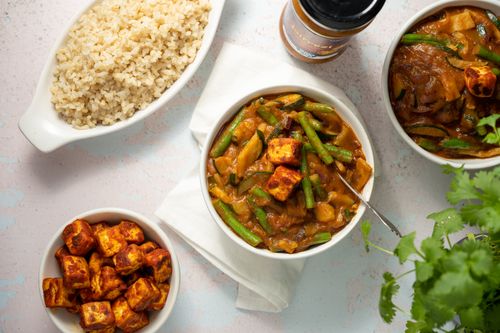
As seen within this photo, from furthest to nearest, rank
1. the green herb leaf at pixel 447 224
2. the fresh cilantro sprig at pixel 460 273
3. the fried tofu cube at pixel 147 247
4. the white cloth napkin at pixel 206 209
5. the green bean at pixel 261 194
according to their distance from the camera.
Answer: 1. the white cloth napkin at pixel 206 209
2. the fried tofu cube at pixel 147 247
3. the green bean at pixel 261 194
4. the green herb leaf at pixel 447 224
5. the fresh cilantro sprig at pixel 460 273

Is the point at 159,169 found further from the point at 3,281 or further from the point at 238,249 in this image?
the point at 3,281

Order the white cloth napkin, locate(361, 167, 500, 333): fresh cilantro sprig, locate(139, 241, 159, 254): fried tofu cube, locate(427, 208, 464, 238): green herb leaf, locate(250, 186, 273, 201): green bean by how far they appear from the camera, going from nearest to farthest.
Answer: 1. locate(361, 167, 500, 333): fresh cilantro sprig
2. locate(427, 208, 464, 238): green herb leaf
3. locate(250, 186, 273, 201): green bean
4. locate(139, 241, 159, 254): fried tofu cube
5. the white cloth napkin

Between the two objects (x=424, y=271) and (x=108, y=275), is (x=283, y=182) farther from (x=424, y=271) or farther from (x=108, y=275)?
(x=108, y=275)

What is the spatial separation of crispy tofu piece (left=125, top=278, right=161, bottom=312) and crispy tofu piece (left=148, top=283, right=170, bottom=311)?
0.09 feet

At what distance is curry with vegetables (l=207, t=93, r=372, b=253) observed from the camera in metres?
1.73

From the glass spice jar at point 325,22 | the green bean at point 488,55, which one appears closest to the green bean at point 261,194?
the glass spice jar at point 325,22

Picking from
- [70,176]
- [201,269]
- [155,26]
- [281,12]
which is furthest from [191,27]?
[201,269]


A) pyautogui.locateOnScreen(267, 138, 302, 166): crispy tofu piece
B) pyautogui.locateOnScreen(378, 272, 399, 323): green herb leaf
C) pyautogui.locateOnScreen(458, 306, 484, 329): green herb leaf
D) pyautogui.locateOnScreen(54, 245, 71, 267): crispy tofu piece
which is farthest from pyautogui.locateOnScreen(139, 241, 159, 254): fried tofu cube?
pyautogui.locateOnScreen(458, 306, 484, 329): green herb leaf

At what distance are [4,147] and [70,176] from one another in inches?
10.1

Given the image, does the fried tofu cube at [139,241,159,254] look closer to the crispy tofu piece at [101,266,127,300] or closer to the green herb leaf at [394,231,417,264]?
the crispy tofu piece at [101,266,127,300]

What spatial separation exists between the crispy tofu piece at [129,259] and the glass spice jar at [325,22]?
829mm

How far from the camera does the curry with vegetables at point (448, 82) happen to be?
71.2 inches

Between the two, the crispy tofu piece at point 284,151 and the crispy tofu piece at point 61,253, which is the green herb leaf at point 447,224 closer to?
the crispy tofu piece at point 284,151

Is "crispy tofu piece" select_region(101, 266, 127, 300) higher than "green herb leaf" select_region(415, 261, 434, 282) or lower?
lower
